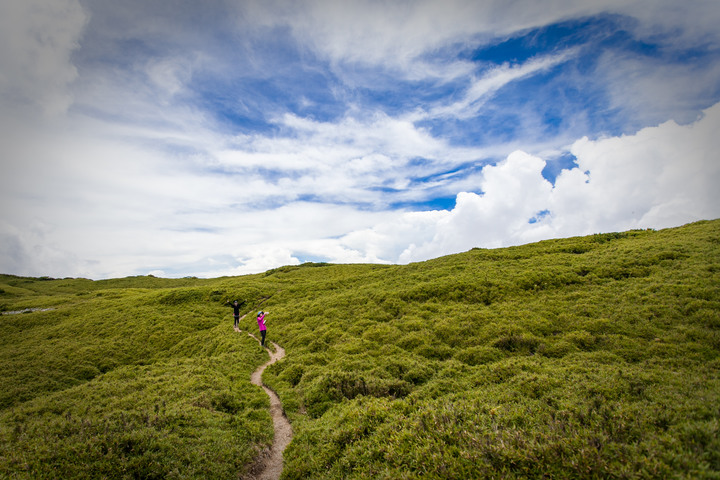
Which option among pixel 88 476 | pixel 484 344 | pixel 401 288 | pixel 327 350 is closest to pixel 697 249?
pixel 484 344

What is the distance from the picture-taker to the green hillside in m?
8.13

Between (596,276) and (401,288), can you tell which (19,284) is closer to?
(401,288)

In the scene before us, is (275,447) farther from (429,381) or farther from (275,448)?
(429,381)

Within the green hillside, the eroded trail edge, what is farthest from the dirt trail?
the green hillside

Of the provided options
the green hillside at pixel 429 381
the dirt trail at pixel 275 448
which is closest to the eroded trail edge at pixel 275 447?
the dirt trail at pixel 275 448

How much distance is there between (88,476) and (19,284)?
131785mm

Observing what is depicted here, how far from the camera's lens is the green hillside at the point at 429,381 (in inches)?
320

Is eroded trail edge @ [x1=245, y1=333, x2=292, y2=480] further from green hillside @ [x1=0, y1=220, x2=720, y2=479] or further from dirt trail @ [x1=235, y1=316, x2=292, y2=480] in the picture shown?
green hillside @ [x1=0, y1=220, x2=720, y2=479]

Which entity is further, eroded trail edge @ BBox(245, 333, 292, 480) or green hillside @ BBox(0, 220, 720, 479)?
eroded trail edge @ BBox(245, 333, 292, 480)

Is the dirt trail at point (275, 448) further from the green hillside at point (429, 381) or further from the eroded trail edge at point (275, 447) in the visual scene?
the green hillside at point (429, 381)

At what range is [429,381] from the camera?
1596 cm

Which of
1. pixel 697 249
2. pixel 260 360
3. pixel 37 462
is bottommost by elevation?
pixel 260 360

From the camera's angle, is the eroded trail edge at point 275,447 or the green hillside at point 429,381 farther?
the eroded trail edge at point 275,447

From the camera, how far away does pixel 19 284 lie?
9269 centimetres
